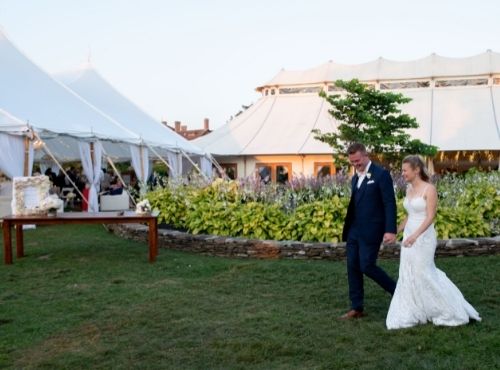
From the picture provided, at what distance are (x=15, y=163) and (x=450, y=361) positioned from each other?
10.3 meters

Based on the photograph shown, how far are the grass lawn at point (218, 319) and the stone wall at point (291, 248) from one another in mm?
232

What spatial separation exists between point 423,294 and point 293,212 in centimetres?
437

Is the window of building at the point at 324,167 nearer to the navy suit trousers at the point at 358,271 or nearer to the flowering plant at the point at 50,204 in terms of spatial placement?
the flowering plant at the point at 50,204

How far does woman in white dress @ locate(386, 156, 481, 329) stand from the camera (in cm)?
430

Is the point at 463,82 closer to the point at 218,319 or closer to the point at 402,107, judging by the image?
the point at 402,107

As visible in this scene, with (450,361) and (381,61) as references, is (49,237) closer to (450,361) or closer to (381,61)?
(450,361)

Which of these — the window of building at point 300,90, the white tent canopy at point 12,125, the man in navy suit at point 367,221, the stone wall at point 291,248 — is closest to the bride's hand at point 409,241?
the man in navy suit at point 367,221

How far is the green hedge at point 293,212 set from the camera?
26.2 feet

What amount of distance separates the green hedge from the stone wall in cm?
34

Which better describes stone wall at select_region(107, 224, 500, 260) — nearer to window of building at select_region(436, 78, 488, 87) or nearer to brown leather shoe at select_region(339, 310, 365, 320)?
brown leather shoe at select_region(339, 310, 365, 320)

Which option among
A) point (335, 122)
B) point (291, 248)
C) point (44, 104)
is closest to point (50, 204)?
point (291, 248)

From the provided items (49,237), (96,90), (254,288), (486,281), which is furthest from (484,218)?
(96,90)

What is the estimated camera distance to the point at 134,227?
32.9 ft

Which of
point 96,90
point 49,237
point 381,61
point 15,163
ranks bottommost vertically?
point 49,237
